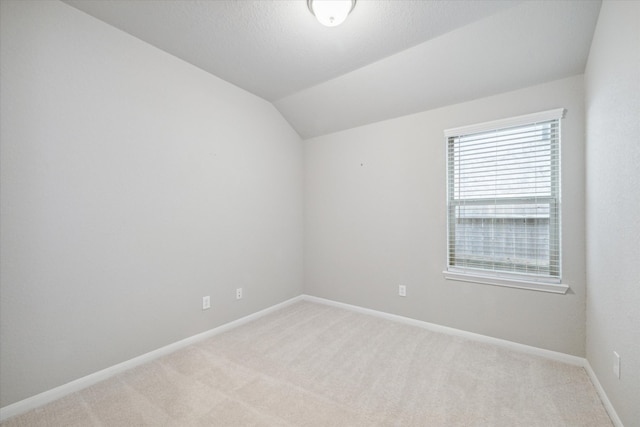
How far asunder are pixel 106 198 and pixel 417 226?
280 cm

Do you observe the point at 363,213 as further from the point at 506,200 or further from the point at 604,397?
the point at 604,397

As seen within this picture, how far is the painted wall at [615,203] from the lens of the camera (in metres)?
1.25

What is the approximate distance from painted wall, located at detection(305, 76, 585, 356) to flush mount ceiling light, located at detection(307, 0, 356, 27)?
1.45 metres

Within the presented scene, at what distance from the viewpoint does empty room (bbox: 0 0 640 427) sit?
1.58 meters

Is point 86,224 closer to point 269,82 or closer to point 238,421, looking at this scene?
point 238,421

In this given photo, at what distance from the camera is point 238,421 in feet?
4.97

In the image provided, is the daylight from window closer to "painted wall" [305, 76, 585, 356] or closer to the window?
the window

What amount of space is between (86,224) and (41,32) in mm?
1253

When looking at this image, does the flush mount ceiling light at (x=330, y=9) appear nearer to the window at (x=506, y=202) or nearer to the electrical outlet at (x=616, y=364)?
the window at (x=506, y=202)

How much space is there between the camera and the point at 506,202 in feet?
7.94

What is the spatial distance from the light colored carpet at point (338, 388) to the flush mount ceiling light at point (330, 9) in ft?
8.26

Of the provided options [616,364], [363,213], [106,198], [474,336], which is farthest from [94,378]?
[616,364]

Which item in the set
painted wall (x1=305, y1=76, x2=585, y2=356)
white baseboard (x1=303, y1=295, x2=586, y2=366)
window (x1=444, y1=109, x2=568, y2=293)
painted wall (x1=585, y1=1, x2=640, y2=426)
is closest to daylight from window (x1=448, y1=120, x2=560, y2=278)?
window (x1=444, y1=109, x2=568, y2=293)

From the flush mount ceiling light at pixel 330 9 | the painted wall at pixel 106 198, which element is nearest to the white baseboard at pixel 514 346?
the painted wall at pixel 106 198
